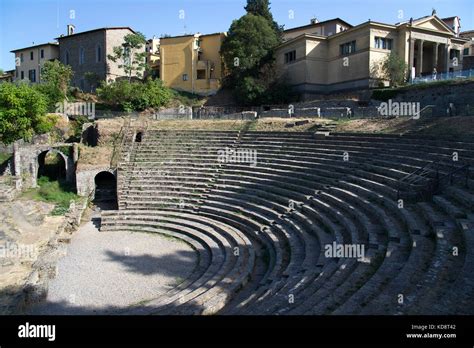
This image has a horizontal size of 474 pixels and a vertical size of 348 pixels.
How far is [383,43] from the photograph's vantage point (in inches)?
1393

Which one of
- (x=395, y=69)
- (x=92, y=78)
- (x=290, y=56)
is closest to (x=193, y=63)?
(x=92, y=78)

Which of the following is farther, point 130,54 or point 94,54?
point 94,54

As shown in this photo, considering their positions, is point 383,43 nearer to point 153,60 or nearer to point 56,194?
point 56,194

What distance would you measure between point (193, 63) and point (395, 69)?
76.6 feet

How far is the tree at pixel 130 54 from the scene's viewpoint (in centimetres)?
4569

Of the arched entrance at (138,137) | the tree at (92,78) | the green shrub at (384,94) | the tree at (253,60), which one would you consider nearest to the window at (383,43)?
the green shrub at (384,94)

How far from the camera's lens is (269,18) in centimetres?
4625

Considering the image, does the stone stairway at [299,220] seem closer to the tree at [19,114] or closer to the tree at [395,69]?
the tree at [19,114]

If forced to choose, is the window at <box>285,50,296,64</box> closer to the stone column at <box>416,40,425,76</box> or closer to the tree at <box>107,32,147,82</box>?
the stone column at <box>416,40,425,76</box>

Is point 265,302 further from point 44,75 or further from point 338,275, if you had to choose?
point 44,75

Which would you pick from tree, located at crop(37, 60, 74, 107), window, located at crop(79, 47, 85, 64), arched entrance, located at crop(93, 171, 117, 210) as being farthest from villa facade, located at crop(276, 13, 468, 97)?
window, located at crop(79, 47, 85, 64)

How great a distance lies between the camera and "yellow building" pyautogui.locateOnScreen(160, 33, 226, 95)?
1870 inches

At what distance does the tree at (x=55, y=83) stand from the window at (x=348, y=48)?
2707 centimetres

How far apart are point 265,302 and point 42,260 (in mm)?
8810
